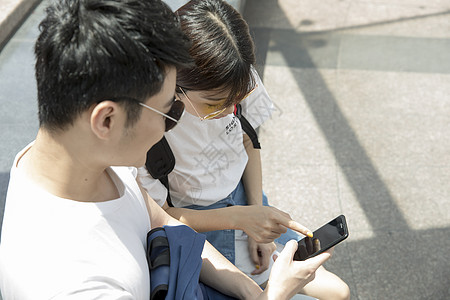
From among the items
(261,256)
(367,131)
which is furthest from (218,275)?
(367,131)

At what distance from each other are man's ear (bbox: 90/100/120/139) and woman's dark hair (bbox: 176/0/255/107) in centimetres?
54

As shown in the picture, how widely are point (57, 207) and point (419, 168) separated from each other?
2.64 meters

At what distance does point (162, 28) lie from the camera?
1.10 metres

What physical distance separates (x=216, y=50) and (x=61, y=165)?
627 millimetres

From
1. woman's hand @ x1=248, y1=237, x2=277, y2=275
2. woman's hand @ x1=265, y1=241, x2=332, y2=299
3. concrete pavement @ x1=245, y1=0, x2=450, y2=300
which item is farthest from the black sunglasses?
concrete pavement @ x1=245, y1=0, x2=450, y2=300

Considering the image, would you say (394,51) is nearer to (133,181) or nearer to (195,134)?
(195,134)

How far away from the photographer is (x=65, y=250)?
3.67 ft

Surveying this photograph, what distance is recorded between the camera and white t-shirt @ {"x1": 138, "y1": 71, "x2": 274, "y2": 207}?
69.0 inches

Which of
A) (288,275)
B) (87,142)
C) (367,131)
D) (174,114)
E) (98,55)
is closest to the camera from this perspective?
(98,55)

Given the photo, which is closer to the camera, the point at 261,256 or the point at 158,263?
the point at 158,263

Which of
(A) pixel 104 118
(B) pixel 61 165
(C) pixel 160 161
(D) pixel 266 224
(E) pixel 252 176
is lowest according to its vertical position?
(E) pixel 252 176

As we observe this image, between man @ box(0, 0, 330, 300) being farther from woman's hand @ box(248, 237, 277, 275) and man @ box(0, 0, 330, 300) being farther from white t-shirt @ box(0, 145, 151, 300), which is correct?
woman's hand @ box(248, 237, 277, 275)

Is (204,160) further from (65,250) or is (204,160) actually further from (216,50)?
(65,250)

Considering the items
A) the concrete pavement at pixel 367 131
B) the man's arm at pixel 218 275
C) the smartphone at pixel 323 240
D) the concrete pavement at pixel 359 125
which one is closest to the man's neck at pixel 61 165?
the man's arm at pixel 218 275
